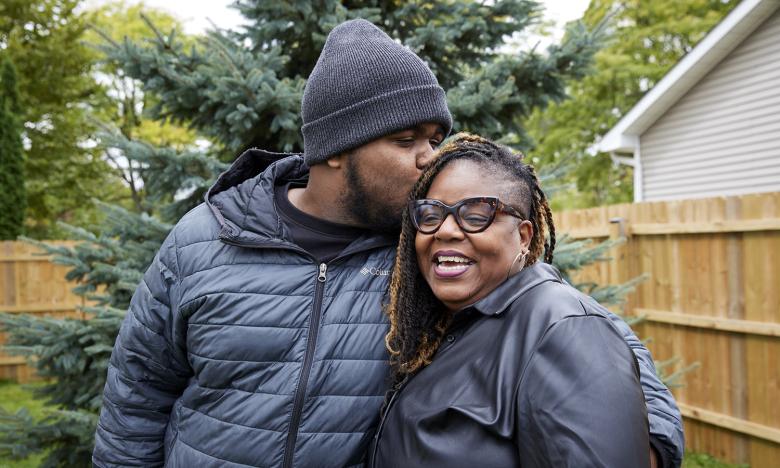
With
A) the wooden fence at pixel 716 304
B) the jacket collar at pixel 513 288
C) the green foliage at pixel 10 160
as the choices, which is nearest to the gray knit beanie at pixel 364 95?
the jacket collar at pixel 513 288

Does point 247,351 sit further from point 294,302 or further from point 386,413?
point 386,413

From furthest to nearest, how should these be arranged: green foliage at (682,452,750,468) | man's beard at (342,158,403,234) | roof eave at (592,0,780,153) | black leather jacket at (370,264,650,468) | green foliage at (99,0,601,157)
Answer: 1. roof eave at (592,0,780,153)
2. green foliage at (682,452,750,468)
3. green foliage at (99,0,601,157)
4. man's beard at (342,158,403,234)
5. black leather jacket at (370,264,650,468)

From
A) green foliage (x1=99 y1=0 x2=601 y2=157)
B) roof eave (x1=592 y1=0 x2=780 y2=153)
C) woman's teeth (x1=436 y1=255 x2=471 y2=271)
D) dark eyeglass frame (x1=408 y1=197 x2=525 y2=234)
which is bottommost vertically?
woman's teeth (x1=436 y1=255 x2=471 y2=271)

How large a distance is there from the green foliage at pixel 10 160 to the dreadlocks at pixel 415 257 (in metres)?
12.9

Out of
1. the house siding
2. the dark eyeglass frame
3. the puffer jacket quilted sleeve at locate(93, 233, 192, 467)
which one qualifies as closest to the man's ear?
the dark eyeglass frame

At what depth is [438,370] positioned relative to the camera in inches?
57.2

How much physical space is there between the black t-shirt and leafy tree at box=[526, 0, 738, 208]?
52.5ft

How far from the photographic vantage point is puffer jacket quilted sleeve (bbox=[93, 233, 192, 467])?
6.34 ft

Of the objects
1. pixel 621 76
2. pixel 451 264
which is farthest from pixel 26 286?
pixel 621 76

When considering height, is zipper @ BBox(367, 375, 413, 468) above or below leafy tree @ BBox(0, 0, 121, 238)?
below

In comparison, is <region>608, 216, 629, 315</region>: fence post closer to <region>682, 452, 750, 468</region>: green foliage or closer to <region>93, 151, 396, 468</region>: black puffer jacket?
<region>682, 452, 750, 468</region>: green foliage

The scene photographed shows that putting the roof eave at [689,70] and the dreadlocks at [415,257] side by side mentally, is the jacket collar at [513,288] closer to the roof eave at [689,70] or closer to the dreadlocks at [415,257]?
the dreadlocks at [415,257]

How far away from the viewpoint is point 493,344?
→ 1.35m

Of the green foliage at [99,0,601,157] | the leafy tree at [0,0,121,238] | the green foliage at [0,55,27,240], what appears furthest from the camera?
the leafy tree at [0,0,121,238]
